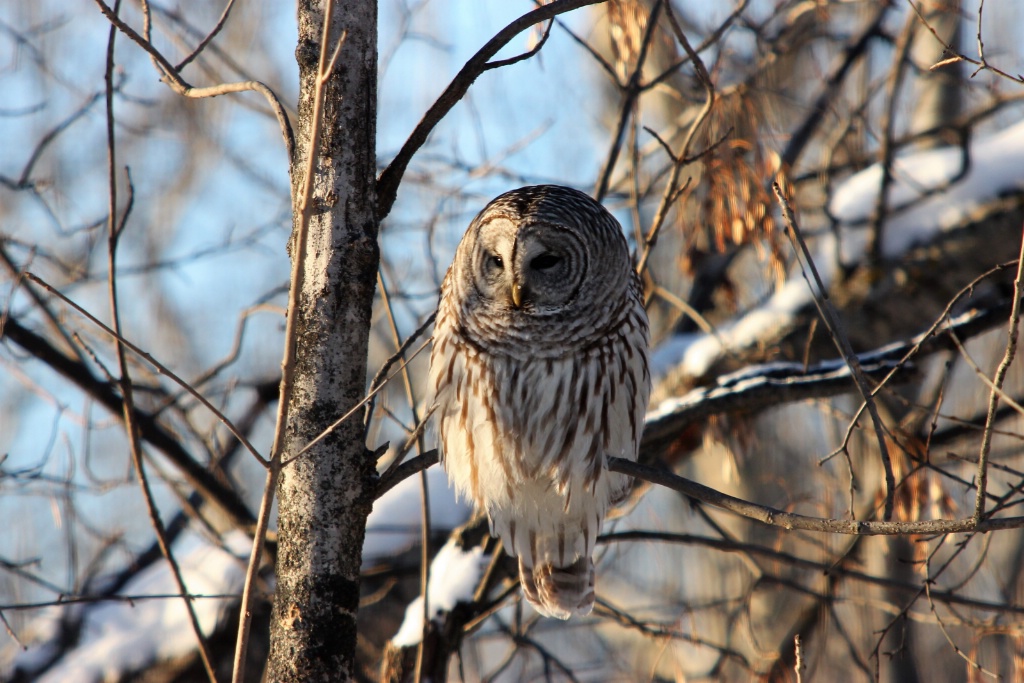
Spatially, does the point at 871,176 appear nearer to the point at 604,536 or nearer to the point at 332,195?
the point at 604,536

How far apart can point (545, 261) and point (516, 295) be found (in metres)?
0.21

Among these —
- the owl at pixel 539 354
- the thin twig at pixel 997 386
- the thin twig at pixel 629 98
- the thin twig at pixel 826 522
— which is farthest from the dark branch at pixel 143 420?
the thin twig at pixel 997 386

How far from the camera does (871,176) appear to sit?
4875 millimetres

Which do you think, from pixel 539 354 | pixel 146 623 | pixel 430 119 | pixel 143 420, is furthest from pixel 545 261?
pixel 146 623

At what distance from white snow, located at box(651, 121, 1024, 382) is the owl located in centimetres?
98

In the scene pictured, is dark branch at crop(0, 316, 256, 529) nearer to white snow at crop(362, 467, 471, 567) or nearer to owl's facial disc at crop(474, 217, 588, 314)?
white snow at crop(362, 467, 471, 567)

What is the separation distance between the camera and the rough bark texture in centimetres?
214

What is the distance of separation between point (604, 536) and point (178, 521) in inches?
90.9

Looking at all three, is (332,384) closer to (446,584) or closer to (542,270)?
(542,270)

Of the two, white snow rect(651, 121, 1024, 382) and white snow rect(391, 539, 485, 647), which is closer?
white snow rect(391, 539, 485, 647)

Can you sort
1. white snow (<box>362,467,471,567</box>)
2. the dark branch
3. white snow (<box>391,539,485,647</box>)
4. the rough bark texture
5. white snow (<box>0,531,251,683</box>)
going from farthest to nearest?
white snow (<box>362,467,471,567</box>)
white snow (<box>0,531,251,683</box>)
the dark branch
white snow (<box>391,539,485,647</box>)
the rough bark texture

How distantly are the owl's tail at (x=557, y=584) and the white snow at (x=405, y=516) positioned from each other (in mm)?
510

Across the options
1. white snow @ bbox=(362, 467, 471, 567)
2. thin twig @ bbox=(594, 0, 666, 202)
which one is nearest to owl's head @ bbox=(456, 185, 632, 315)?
thin twig @ bbox=(594, 0, 666, 202)

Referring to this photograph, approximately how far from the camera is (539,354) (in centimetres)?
300
